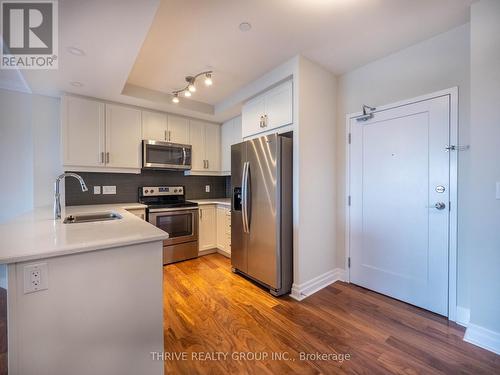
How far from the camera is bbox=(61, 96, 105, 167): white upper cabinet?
2.73 m

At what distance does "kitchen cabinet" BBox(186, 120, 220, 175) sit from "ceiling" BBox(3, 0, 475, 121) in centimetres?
110

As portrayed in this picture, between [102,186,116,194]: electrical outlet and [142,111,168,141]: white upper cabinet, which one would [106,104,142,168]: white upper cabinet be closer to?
[142,111,168,141]: white upper cabinet

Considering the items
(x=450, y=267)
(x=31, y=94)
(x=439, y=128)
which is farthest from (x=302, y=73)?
(x=31, y=94)

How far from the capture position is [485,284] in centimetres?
161

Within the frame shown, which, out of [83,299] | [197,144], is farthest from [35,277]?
[197,144]

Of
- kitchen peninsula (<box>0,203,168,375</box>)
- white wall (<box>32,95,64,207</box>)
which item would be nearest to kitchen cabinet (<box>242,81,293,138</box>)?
kitchen peninsula (<box>0,203,168,375</box>)

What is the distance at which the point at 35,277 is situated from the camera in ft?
3.25

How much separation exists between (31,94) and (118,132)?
1.02 meters

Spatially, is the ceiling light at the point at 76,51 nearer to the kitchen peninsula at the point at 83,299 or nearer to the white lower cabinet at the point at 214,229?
the kitchen peninsula at the point at 83,299

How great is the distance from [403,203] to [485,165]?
0.72 metres

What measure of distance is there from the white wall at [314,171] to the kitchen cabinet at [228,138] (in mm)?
1481

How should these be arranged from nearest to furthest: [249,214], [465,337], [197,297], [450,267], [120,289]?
[120,289], [465,337], [450,267], [197,297], [249,214]

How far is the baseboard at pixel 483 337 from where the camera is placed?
156cm

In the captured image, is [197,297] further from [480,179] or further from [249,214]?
[480,179]
